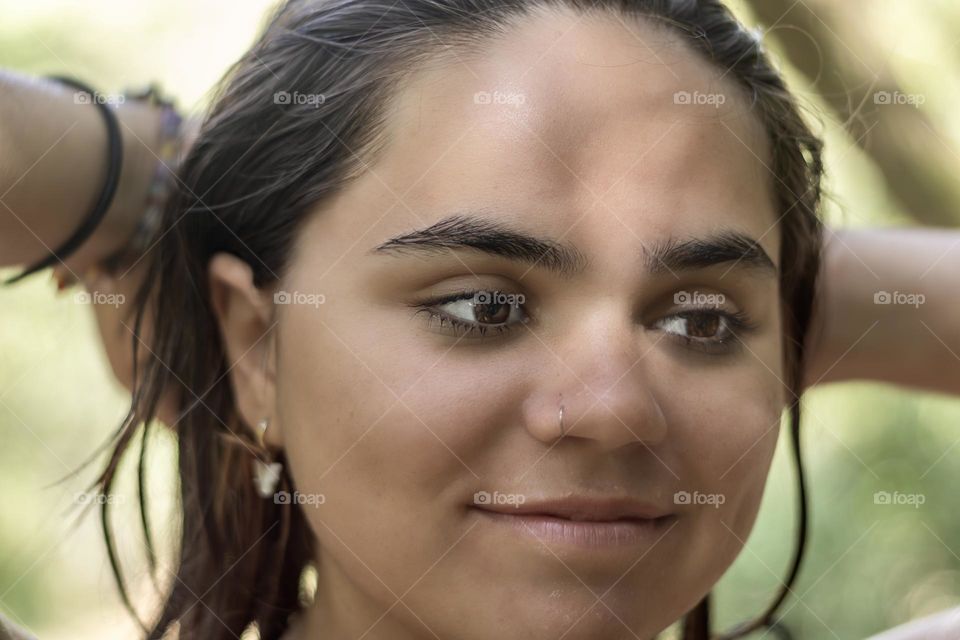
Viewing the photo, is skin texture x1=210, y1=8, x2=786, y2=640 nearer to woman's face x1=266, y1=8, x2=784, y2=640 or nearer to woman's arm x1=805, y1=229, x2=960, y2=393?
woman's face x1=266, y1=8, x2=784, y2=640

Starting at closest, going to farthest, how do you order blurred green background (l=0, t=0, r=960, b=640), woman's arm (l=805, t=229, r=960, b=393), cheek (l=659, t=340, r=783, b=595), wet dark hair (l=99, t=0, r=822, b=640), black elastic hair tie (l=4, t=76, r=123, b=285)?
cheek (l=659, t=340, r=783, b=595) < wet dark hair (l=99, t=0, r=822, b=640) < black elastic hair tie (l=4, t=76, r=123, b=285) < woman's arm (l=805, t=229, r=960, b=393) < blurred green background (l=0, t=0, r=960, b=640)

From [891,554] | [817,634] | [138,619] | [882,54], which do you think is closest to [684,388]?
[138,619]

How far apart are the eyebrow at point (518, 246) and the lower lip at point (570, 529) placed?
30 centimetres

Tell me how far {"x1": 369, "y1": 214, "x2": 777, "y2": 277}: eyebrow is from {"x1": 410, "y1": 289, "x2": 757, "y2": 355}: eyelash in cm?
6

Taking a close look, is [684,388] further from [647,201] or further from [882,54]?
[882,54]

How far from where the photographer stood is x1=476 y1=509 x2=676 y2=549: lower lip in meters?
1.27

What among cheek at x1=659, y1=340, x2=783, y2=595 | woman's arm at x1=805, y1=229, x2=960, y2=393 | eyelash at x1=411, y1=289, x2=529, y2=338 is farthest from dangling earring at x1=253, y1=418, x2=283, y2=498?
woman's arm at x1=805, y1=229, x2=960, y2=393

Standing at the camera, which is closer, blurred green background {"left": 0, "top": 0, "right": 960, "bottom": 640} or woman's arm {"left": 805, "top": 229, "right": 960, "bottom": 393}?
woman's arm {"left": 805, "top": 229, "right": 960, "bottom": 393}

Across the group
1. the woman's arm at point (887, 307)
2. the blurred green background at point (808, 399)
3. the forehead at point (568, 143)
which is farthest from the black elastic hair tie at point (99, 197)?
the woman's arm at point (887, 307)

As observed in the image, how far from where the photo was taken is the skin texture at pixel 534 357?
1.26 m

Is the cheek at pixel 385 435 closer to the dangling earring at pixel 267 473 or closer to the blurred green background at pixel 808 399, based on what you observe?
the dangling earring at pixel 267 473

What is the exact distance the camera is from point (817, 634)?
484 centimetres

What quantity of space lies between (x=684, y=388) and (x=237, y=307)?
0.64m

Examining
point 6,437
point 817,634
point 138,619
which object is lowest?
point 817,634
